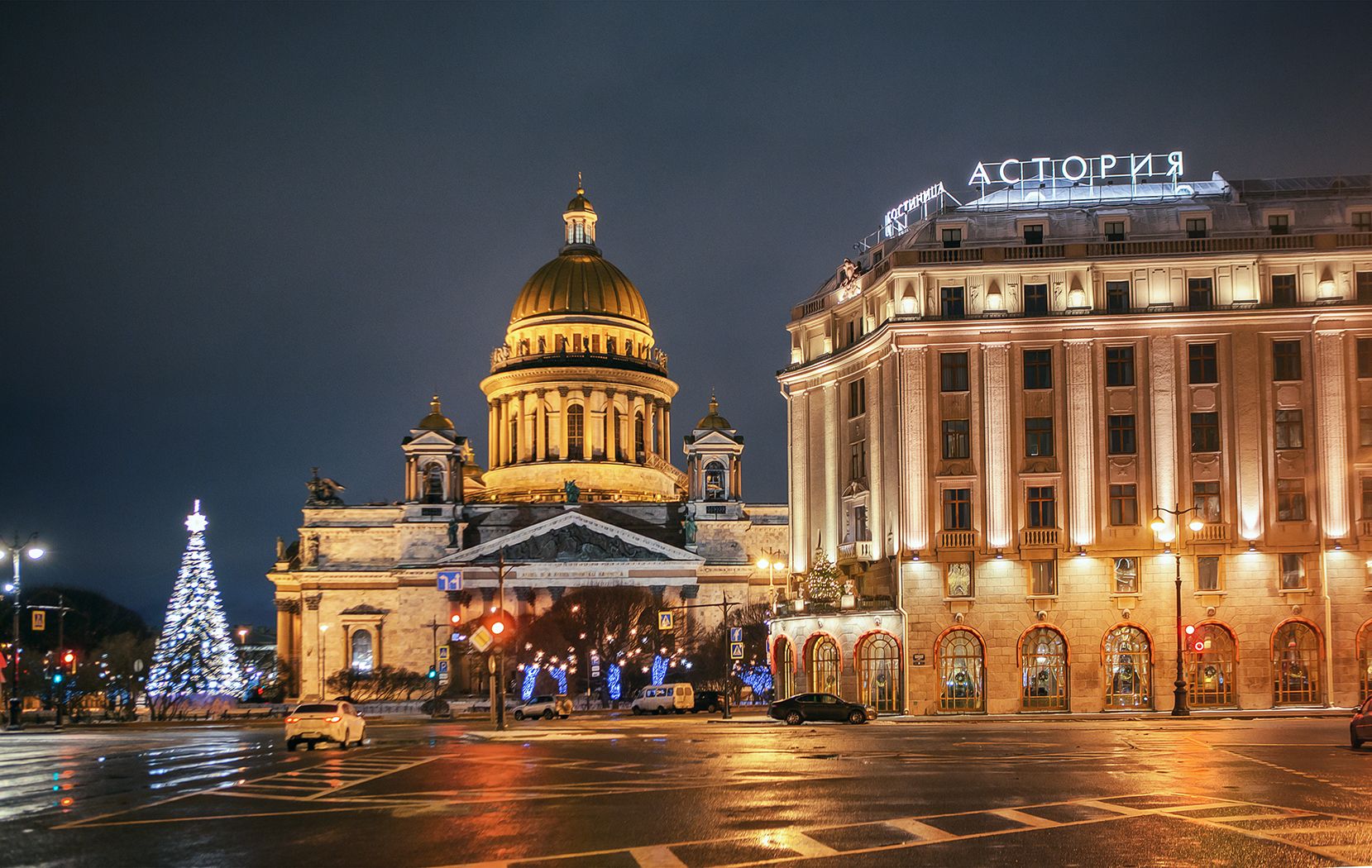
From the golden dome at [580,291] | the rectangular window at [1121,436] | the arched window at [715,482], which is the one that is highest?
the golden dome at [580,291]

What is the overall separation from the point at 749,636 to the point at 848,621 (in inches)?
1493

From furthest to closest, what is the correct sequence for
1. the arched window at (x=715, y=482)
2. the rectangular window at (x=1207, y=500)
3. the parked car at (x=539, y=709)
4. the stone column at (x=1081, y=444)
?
the arched window at (x=715, y=482), the parked car at (x=539, y=709), the stone column at (x=1081, y=444), the rectangular window at (x=1207, y=500)

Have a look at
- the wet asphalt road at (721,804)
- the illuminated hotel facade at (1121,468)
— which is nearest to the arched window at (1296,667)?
the illuminated hotel facade at (1121,468)

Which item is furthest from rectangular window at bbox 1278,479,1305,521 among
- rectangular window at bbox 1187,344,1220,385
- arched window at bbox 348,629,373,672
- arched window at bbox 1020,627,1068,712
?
arched window at bbox 348,629,373,672

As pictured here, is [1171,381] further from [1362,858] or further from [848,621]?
[1362,858]

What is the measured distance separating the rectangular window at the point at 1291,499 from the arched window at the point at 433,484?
77408mm

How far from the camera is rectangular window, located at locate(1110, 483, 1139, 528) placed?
63.5 m

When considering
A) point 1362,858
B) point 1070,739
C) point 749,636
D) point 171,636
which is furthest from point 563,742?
point 171,636

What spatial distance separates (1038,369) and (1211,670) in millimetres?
13822

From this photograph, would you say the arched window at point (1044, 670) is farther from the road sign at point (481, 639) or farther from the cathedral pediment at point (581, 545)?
the cathedral pediment at point (581, 545)

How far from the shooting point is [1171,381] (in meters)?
64.1

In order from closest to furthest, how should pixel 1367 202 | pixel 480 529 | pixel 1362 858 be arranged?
pixel 1362 858, pixel 1367 202, pixel 480 529

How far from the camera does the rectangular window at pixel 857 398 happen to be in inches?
2840

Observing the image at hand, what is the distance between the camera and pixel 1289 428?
63.6m
